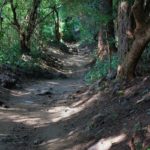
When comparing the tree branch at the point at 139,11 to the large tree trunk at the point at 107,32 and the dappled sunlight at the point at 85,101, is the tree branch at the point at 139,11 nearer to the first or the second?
the dappled sunlight at the point at 85,101

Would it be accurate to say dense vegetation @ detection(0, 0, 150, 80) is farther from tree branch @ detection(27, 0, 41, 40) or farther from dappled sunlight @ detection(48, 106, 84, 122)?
dappled sunlight @ detection(48, 106, 84, 122)

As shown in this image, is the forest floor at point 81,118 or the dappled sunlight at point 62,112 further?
the dappled sunlight at point 62,112

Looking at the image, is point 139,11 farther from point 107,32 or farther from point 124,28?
point 107,32

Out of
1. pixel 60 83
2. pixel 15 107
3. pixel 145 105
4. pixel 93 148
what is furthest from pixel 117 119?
pixel 60 83

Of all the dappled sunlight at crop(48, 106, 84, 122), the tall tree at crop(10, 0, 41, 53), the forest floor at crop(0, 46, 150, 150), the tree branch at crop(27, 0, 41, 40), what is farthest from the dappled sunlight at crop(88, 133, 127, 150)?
the tree branch at crop(27, 0, 41, 40)

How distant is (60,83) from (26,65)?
7.80ft

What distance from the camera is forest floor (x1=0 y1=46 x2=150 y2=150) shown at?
306 inches

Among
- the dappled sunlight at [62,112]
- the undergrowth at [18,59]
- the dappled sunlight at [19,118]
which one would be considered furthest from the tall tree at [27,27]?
the dappled sunlight at [19,118]

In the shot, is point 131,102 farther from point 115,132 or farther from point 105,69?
point 105,69

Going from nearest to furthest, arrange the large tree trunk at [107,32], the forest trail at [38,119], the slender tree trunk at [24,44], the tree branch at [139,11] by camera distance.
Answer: the forest trail at [38,119] < the tree branch at [139,11] < the large tree trunk at [107,32] < the slender tree trunk at [24,44]

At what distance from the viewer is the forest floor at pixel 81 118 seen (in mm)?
7777

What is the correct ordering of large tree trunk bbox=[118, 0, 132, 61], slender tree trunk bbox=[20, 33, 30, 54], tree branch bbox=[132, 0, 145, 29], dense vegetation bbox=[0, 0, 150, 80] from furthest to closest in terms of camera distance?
slender tree trunk bbox=[20, 33, 30, 54]
large tree trunk bbox=[118, 0, 132, 61]
dense vegetation bbox=[0, 0, 150, 80]
tree branch bbox=[132, 0, 145, 29]

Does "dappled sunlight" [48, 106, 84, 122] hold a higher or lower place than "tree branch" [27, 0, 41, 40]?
lower

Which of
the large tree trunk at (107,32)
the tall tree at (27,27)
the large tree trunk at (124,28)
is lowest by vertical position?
the large tree trunk at (124,28)
